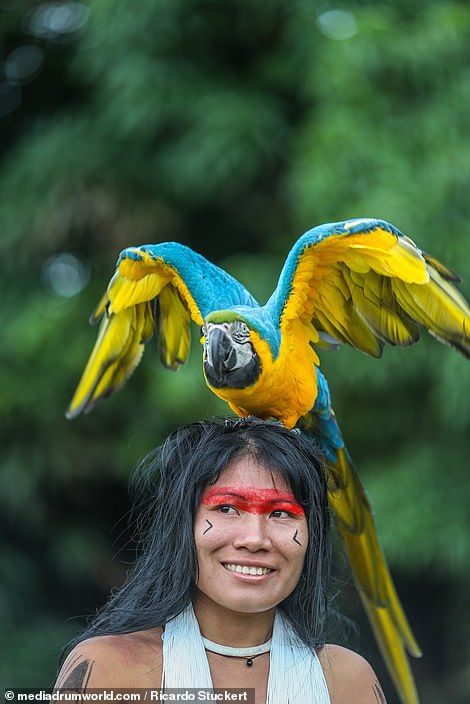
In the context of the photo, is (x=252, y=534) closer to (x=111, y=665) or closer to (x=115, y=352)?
(x=111, y=665)

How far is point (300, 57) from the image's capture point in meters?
4.30

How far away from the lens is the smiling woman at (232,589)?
143 centimetres

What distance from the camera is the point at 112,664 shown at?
141 cm

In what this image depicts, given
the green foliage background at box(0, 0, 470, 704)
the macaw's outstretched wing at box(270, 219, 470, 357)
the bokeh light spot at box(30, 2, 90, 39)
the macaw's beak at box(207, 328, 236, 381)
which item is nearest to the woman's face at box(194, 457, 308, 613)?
the macaw's beak at box(207, 328, 236, 381)

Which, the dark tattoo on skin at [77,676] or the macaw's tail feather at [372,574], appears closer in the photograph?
the dark tattoo on skin at [77,676]

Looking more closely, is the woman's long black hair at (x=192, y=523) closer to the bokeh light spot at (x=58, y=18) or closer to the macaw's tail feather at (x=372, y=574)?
the macaw's tail feather at (x=372, y=574)

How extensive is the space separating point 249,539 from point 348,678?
34 centimetres

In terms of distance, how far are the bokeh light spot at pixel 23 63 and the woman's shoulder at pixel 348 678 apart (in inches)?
175

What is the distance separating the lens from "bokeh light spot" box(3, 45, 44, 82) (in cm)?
514

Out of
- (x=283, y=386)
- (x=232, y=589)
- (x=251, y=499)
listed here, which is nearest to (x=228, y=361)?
(x=283, y=386)

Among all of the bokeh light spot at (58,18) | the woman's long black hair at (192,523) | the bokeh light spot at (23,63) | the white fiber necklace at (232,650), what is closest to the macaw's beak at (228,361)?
the woman's long black hair at (192,523)

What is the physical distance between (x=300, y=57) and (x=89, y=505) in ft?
8.83

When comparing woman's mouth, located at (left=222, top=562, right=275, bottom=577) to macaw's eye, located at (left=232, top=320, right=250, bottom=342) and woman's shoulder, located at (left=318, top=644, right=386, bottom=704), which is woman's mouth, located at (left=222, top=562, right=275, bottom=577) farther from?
macaw's eye, located at (left=232, top=320, right=250, bottom=342)

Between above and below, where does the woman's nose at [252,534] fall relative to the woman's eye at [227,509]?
below
